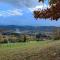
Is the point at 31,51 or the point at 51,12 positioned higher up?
the point at 51,12

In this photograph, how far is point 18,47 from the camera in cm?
1323

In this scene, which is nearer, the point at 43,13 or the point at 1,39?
the point at 43,13

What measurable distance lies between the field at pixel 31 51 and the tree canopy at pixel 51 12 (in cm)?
158

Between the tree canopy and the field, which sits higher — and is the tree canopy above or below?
above

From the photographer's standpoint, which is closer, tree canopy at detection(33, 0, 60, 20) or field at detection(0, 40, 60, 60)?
tree canopy at detection(33, 0, 60, 20)

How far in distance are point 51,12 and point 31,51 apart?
2077mm

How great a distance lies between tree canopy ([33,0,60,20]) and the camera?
11.1 m

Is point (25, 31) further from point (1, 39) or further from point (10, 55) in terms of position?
point (10, 55)

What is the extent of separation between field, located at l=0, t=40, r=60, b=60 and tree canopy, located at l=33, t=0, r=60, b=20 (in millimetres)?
1577

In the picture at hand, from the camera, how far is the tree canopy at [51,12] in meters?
11.1

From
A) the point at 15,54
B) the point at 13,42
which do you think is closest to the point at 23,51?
the point at 15,54

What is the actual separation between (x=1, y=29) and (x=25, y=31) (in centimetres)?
124

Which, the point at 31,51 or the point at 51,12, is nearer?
the point at 51,12

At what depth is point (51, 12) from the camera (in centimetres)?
1154
